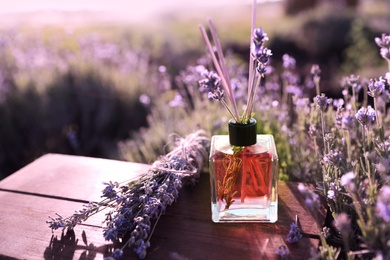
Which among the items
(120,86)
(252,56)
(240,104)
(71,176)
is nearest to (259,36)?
(252,56)

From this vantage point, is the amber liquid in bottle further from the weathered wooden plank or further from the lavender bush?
the weathered wooden plank

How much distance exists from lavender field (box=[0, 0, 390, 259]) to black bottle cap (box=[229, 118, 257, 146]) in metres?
0.20

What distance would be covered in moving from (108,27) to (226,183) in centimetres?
801

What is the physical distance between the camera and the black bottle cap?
1312 millimetres

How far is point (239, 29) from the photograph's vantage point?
732cm

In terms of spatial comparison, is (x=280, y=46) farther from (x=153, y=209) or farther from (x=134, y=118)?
(x=153, y=209)

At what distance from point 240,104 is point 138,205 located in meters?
1.06

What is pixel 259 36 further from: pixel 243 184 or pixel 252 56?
pixel 243 184

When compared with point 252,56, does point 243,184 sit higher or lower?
lower

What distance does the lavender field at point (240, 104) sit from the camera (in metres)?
1.30

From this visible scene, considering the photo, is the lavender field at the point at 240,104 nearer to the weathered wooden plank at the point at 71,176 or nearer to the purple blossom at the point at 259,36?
the purple blossom at the point at 259,36

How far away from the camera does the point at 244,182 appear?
1360 mm

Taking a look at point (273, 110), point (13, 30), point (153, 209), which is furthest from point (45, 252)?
point (13, 30)

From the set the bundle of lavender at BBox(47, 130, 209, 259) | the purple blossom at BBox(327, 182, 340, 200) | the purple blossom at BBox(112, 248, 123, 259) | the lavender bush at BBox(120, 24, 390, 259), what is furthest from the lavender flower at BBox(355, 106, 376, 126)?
the purple blossom at BBox(112, 248, 123, 259)
